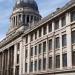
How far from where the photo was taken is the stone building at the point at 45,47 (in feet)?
162

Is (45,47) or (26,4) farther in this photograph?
(26,4)

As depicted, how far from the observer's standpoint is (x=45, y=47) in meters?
58.7

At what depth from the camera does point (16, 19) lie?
9744cm

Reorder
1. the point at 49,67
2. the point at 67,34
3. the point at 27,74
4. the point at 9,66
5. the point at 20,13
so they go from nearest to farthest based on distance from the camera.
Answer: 1. the point at 67,34
2. the point at 49,67
3. the point at 27,74
4. the point at 9,66
5. the point at 20,13

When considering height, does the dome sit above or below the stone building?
above

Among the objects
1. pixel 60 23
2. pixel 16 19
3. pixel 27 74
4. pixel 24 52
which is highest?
pixel 16 19

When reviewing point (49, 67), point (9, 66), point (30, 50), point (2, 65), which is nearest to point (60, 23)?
point (49, 67)

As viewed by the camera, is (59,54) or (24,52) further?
(24,52)

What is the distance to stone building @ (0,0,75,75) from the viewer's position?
49.3 m

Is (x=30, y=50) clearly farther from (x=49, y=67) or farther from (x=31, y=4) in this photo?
(x=31, y=4)

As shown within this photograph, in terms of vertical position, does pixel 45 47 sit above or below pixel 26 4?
below

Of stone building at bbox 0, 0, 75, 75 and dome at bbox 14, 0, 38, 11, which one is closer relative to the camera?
stone building at bbox 0, 0, 75, 75

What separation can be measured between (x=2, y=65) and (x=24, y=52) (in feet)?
74.7

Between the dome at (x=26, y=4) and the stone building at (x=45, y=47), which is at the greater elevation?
the dome at (x=26, y=4)
